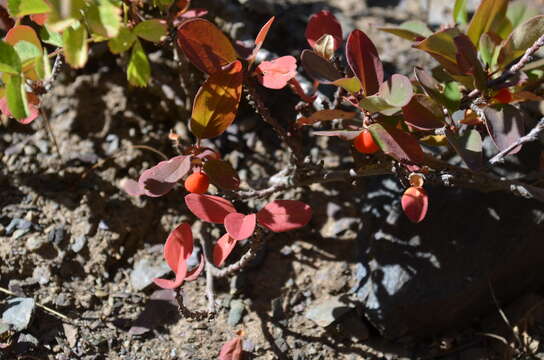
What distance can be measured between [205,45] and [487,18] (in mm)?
677

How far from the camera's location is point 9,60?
40.3 inches

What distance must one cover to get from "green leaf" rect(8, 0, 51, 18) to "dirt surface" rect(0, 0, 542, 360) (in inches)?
24.2

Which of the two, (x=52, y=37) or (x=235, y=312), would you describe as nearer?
(x=52, y=37)

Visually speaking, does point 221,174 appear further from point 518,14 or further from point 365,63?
point 518,14

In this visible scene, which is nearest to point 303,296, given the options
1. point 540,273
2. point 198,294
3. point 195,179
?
point 198,294

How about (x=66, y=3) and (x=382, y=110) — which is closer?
(x=66, y=3)

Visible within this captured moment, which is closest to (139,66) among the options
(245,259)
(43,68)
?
(43,68)

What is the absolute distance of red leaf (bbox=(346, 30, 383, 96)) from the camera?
1.18m

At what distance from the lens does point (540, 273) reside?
1.68m

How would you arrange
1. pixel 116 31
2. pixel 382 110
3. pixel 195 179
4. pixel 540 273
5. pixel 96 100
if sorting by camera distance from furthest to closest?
pixel 96 100 < pixel 540 273 < pixel 195 179 < pixel 382 110 < pixel 116 31

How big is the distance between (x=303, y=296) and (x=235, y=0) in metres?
1.03

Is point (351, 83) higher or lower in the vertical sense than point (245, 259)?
higher

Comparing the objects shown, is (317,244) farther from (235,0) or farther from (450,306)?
(235,0)

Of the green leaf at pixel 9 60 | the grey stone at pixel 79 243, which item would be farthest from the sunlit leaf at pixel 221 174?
the grey stone at pixel 79 243
